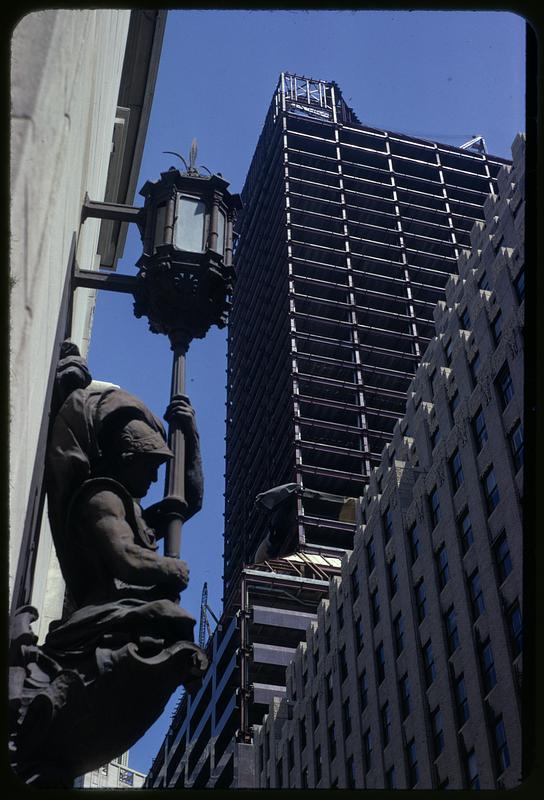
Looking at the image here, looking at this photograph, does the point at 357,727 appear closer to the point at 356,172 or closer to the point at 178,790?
the point at 178,790

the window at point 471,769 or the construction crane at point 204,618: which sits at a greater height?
the construction crane at point 204,618

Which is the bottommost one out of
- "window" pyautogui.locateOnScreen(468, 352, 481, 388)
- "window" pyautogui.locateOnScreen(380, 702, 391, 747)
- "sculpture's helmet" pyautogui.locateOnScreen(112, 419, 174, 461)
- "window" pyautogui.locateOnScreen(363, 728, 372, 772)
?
"sculpture's helmet" pyautogui.locateOnScreen(112, 419, 174, 461)

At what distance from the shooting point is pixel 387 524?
5712 cm

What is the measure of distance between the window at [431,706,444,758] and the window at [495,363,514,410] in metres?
13.0

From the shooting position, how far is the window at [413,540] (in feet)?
173

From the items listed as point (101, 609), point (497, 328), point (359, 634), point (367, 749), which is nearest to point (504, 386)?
point (497, 328)

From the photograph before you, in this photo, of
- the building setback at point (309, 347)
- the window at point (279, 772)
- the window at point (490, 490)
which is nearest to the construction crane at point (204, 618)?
the building setback at point (309, 347)

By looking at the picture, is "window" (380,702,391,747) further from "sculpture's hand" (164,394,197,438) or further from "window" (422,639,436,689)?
"sculpture's hand" (164,394,197,438)

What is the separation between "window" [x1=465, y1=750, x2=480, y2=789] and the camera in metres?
41.8

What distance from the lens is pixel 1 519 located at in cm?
275

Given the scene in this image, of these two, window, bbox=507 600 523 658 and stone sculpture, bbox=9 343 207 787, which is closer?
stone sculpture, bbox=9 343 207 787

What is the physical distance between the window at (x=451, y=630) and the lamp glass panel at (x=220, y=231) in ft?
140

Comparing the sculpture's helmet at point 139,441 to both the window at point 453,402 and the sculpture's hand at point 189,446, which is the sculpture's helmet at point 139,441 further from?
the window at point 453,402

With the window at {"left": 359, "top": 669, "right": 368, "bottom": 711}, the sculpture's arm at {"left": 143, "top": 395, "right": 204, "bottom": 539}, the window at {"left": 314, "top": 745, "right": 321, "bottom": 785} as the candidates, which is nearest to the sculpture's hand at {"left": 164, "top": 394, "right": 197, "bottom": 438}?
the sculpture's arm at {"left": 143, "top": 395, "right": 204, "bottom": 539}
